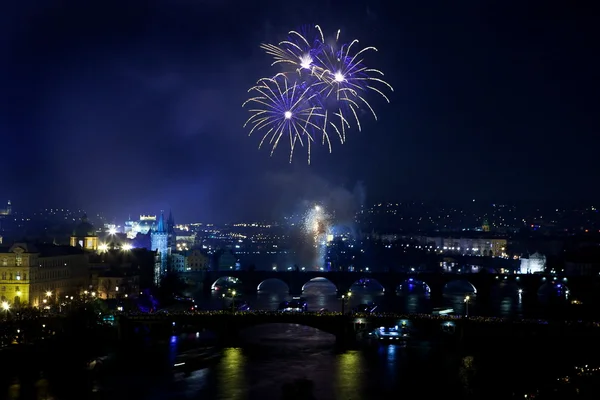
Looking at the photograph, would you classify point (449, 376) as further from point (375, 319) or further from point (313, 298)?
point (313, 298)

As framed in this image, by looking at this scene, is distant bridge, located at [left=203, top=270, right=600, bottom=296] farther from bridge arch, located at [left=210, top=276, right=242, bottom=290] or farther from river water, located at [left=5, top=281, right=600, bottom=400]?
river water, located at [left=5, top=281, right=600, bottom=400]

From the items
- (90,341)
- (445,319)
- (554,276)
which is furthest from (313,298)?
(90,341)

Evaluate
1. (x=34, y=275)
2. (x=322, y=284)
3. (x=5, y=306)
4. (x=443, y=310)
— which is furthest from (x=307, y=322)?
(x=322, y=284)

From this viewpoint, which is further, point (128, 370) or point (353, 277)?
point (353, 277)

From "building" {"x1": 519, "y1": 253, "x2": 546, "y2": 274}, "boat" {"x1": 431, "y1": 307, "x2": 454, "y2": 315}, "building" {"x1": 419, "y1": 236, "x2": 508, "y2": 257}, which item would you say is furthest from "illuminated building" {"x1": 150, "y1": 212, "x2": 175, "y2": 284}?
"building" {"x1": 419, "y1": 236, "x2": 508, "y2": 257}

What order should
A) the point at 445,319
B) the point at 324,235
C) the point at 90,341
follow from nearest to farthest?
the point at 90,341, the point at 445,319, the point at 324,235
